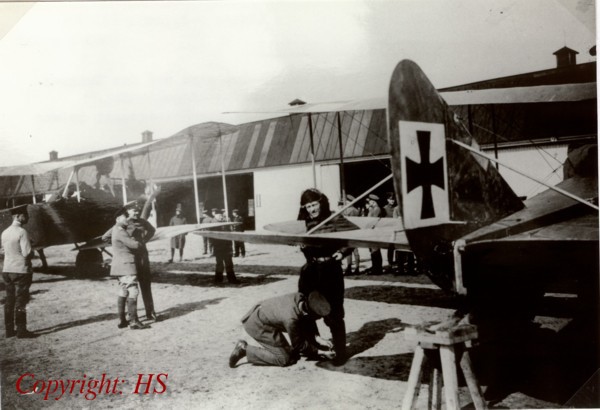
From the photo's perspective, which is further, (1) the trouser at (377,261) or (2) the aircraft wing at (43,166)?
Result: (1) the trouser at (377,261)

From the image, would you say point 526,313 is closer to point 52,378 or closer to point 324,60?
point 324,60

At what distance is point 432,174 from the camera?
240 cm

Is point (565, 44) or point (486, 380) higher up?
point (565, 44)

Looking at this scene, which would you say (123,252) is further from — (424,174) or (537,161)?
(537,161)

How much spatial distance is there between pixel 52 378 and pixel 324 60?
367 centimetres

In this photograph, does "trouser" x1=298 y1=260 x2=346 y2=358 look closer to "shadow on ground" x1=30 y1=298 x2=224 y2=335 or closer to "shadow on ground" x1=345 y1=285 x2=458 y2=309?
"shadow on ground" x1=345 y1=285 x2=458 y2=309

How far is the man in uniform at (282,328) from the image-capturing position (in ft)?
10.9

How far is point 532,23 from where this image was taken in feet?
13.2

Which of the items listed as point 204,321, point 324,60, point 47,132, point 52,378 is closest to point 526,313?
point 324,60

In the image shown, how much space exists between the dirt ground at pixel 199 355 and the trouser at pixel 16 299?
9 centimetres

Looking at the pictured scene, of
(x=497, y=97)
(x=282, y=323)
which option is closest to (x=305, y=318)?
(x=282, y=323)

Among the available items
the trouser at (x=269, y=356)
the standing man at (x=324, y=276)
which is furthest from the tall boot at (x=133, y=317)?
the standing man at (x=324, y=276)

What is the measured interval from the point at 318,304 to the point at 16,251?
3.16 meters

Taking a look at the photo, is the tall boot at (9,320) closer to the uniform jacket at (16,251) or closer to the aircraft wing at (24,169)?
the uniform jacket at (16,251)
